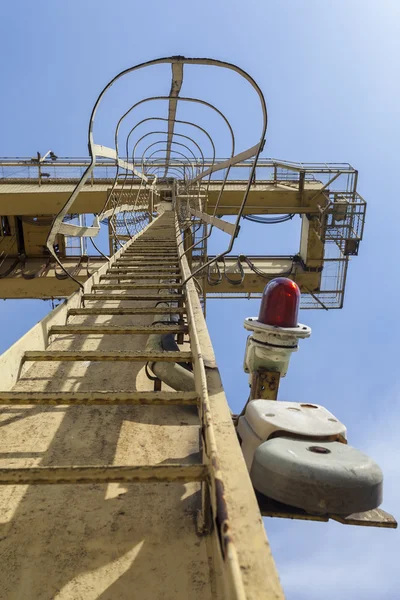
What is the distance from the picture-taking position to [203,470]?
1.75 metres

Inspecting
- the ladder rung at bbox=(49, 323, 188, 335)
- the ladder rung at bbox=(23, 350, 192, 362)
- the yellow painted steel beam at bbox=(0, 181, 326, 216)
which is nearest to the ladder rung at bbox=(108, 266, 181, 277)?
the ladder rung at bbox=(49, 323, 188, 335)

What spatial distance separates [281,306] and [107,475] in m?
3.66

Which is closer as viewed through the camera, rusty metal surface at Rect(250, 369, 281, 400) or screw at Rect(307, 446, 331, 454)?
screw at Rect(307, 446, 331, 454)

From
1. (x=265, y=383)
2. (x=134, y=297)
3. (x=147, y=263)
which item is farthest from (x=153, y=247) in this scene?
(x=265, y=383)

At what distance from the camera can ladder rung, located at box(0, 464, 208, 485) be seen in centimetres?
174

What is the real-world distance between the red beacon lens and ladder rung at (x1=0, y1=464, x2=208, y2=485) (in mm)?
3474

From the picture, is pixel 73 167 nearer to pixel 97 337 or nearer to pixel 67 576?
pixel 97 337

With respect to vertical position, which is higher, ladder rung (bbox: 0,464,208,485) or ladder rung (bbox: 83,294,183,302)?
ladder rung (bbox: 83,294,183,302)

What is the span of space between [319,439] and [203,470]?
1.04m

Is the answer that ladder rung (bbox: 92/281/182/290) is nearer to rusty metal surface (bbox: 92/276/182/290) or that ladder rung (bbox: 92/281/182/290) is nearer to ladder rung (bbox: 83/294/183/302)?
rusty metal surface (bbox: 92/276/182/290)

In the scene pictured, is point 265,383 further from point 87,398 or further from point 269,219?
point 269,219

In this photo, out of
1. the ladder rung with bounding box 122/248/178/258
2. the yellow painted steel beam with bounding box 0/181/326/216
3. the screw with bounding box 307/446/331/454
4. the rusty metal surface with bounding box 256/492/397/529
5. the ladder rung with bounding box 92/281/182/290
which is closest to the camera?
the rusty metal surface with bounding box 256/492/397/529

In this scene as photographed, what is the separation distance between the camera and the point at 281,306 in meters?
5.09

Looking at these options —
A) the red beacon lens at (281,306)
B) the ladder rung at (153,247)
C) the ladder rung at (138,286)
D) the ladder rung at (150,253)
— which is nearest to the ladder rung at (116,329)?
the ladder rung at (138,286)
